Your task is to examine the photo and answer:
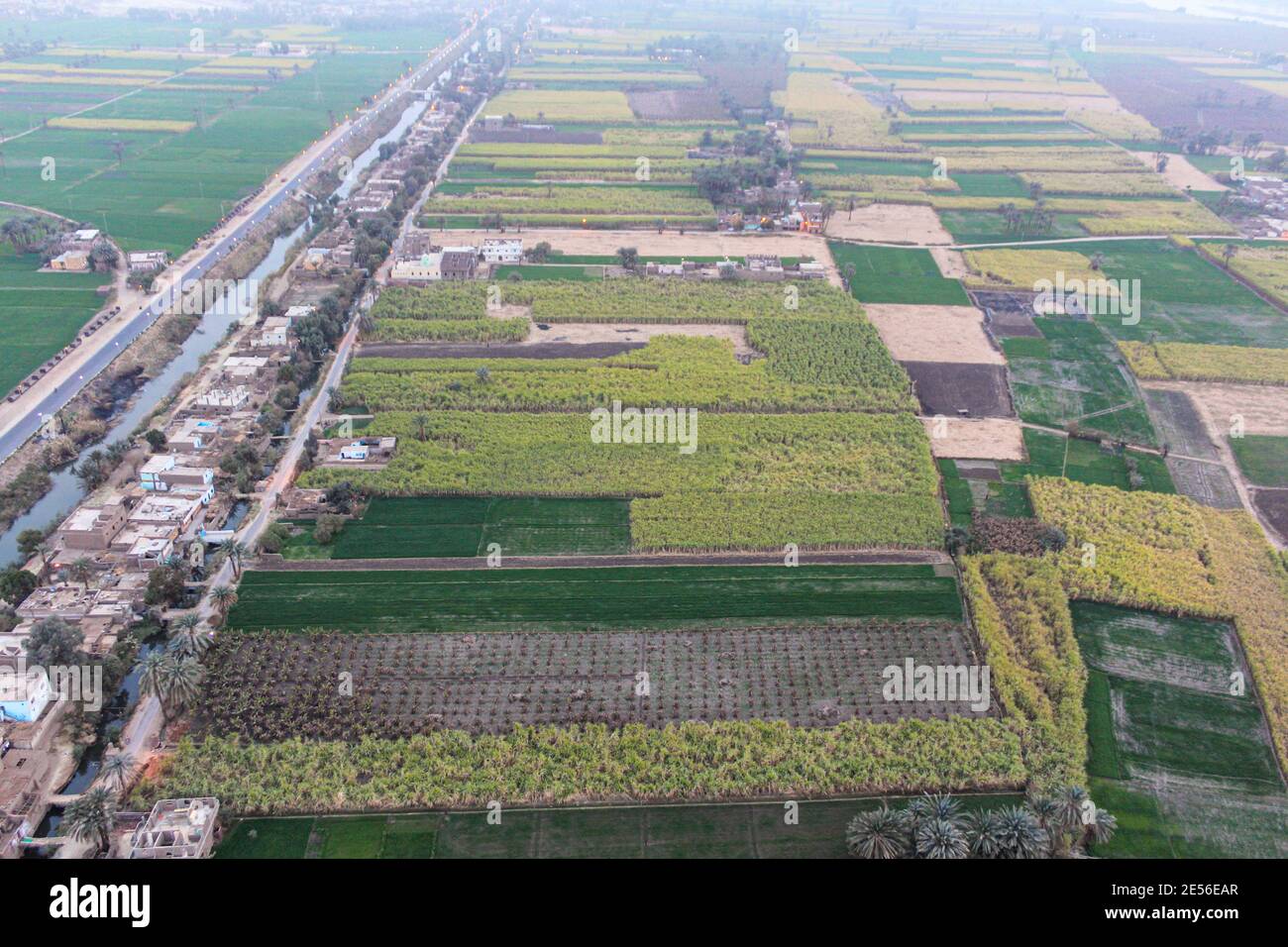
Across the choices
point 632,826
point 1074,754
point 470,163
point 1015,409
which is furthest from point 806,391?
point 470,163

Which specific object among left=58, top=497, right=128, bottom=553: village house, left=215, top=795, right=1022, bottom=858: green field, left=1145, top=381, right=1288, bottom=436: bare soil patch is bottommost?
left=215, top=795, right=1022, bottom=858: green field

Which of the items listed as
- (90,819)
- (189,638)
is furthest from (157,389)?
(90,819)

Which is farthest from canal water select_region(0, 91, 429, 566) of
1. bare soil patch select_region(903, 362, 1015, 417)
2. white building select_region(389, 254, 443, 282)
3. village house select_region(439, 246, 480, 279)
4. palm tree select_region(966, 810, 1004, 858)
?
bare soil patch select_region(903, 362, 1015, 417)

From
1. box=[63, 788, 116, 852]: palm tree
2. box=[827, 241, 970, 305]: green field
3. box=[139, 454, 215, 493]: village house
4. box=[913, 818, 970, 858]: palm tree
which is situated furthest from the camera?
box=[827, 241, 970, 305]: green field

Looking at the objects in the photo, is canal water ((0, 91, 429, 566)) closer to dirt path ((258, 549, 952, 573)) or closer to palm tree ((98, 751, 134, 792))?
dirt path ((258, 549, 952, 573))

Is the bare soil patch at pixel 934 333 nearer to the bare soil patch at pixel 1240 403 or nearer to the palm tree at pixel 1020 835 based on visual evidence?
the bare soil patch at pixel 1240 403
